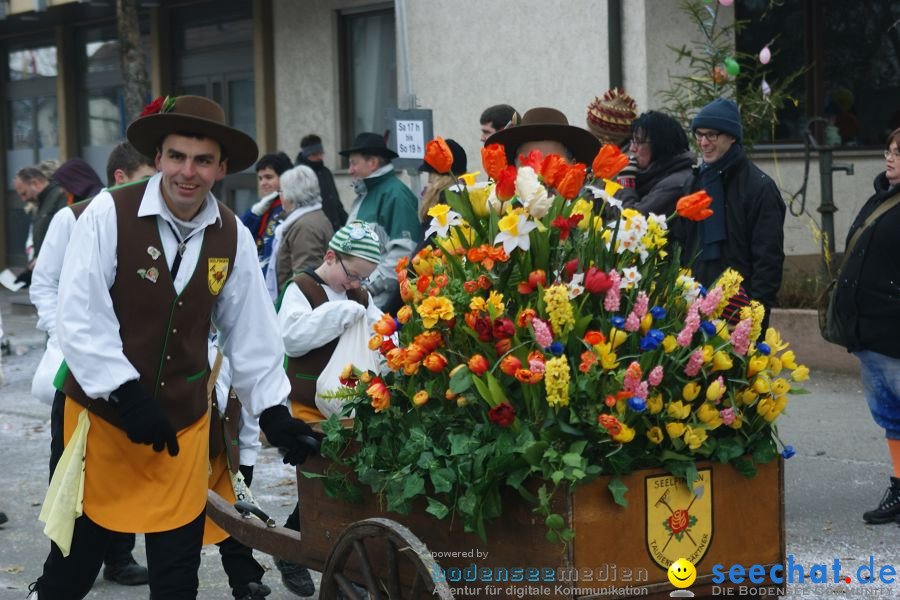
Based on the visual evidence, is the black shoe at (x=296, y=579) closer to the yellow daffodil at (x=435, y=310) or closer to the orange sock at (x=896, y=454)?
the yellow daffodil at (x=435, y=310)

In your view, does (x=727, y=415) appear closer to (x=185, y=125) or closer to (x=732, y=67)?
(x=185, y=125)

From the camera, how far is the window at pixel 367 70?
15.2 metres

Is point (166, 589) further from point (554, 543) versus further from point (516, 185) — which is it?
point (516, 185)

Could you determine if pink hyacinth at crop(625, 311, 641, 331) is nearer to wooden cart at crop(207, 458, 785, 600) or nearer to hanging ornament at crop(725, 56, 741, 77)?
wooden cart at crop(207, 458, 785, 600)

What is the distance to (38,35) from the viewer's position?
21.9 meters

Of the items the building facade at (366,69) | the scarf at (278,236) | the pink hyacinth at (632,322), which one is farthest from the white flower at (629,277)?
the building facade at (366,69)

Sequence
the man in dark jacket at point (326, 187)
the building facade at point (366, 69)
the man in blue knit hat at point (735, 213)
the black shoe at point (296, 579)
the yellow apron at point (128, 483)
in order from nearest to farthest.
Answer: the yellow apron at point (128, 483), the black shoe at point (296, 579), the man in blue knit hat at point (735, 213), the man in dark jacket at point (326, 187), the building facade at point (366, 69)

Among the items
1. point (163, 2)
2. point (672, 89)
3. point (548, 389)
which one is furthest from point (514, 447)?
point (163, 2)

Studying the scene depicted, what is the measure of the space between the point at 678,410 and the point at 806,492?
139 inches

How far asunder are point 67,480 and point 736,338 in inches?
84.2

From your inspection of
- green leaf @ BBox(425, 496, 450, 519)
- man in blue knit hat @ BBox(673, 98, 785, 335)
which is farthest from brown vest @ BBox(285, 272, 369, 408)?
green leaf @ BBox(425, 496, 450, 519)

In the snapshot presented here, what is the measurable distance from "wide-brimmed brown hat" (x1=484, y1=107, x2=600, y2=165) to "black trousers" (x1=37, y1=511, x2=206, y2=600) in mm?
1948

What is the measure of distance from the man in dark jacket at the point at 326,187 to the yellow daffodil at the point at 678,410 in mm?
7450

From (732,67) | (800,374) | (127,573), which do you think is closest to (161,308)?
(800,374)
